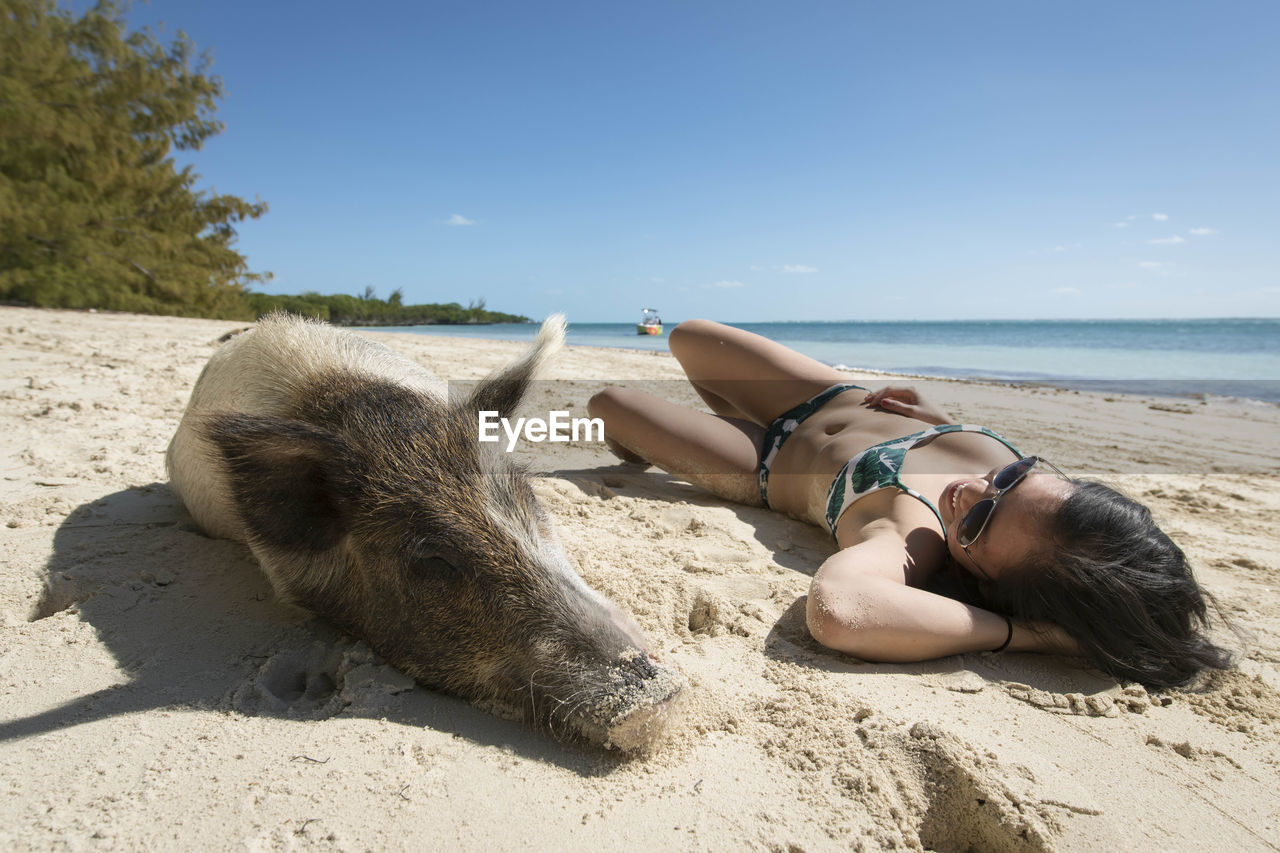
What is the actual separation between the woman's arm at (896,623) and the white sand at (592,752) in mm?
65

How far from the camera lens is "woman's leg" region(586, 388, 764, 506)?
13.2ft

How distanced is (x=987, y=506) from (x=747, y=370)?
6.65 feet

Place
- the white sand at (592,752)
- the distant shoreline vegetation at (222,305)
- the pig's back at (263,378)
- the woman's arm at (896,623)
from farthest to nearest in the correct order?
the distant shoreline vegetation at (222,305) → the pig's back at (263,378) → the woman's arm at (896,623) → the white sand at (592,752)

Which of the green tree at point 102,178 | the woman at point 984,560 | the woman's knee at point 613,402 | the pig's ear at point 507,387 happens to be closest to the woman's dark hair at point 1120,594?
the woman at point 984,560

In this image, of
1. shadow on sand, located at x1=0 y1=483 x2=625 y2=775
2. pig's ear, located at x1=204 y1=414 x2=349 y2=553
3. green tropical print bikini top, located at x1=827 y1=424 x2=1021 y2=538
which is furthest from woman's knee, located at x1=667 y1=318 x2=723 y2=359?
shadow on sand, located at x1=0 y1=483 x2=625 y2=775

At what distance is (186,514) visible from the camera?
3350 millimetres

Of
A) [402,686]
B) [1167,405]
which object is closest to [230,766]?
[402,686]

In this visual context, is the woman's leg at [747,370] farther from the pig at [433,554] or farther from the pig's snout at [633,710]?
the pig's snout at [633,710]

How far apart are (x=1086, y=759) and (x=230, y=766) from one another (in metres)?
2.23

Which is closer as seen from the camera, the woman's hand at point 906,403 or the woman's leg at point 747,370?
the woman's hand at point 906,403

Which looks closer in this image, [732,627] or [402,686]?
[402,686]

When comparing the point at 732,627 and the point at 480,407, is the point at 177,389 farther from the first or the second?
the point at 732,627

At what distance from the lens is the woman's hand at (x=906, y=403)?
3.82 metres

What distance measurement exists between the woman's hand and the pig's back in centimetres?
251
